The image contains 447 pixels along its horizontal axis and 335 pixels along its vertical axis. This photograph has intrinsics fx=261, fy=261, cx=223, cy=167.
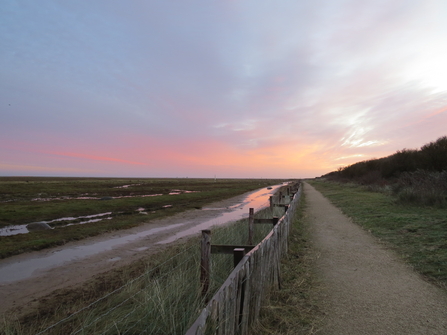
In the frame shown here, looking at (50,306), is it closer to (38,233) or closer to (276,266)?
(276,266)

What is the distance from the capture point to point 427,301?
3.96 m

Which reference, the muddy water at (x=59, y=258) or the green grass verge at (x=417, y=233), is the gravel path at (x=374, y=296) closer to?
the green grass verge at (x=417, y=233)

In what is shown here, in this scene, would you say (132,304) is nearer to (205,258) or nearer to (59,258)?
(205,258)

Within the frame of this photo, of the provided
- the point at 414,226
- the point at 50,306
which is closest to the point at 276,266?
the point at 50,306

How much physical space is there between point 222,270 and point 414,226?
767 cm

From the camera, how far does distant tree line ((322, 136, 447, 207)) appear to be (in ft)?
43.0

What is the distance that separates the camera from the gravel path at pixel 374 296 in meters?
3.38

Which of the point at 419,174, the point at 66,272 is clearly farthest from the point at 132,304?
the point at 419,174

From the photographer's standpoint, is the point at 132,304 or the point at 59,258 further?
the point at 59,258

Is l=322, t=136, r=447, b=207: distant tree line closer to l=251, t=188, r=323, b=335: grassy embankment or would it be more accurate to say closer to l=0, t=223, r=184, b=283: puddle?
l=251, t=188, r=323, b=335: grassy embankment

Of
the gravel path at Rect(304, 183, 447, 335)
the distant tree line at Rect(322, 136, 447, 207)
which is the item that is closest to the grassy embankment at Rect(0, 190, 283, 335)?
the gravel path at Rect(304, 183, 447, 335)

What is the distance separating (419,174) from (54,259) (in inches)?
858

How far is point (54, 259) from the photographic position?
28.5 feet

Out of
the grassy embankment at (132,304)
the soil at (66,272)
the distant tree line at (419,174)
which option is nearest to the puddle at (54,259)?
the soil at (66,272)
